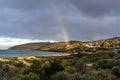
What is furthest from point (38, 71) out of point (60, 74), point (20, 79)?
point (20, 79)

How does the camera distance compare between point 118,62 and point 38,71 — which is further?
point 118,62

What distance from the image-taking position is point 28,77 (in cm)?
1312

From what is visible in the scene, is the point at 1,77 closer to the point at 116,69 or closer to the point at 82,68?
the point at 82,68

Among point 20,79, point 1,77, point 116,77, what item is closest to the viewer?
point 20,79

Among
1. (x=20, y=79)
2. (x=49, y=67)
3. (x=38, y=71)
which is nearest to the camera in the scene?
(x=20, y=79)

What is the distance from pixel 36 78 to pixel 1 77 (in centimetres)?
209

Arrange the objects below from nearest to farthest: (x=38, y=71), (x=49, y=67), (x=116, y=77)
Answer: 1. (x=38, y=71)
2. (x=49, y=67)
3. (x=116, y=77)

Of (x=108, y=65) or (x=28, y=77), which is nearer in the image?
A: (x=28, y=77)

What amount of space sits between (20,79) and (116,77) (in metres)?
10.8

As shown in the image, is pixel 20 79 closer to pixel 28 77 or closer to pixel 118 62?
pixel 28 77

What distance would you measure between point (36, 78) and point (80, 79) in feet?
6.96

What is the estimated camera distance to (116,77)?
71.2 ft

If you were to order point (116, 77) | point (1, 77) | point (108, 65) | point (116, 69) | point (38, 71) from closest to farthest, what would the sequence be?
point (1, 77), point (38, 71), point (116, 77), point (116, 69), point (108, 65)

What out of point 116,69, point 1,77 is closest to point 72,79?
point 1,77
